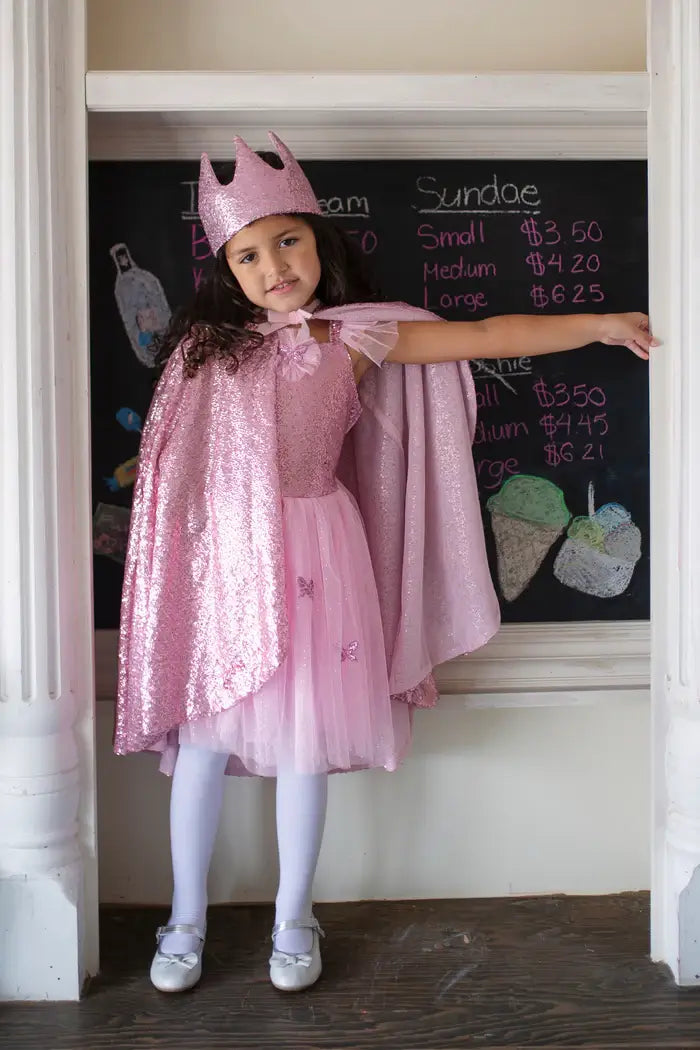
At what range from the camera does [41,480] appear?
176cm

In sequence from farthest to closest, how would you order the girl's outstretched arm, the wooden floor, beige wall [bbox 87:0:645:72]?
beige wall [bbox 87:0:645:72]
the girl's outstretched arm
the wooden floor

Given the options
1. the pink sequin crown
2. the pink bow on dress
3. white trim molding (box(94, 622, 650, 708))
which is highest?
the pink sequin crown

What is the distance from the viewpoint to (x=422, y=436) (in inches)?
77.4

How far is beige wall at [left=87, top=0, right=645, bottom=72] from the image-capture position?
207 cm

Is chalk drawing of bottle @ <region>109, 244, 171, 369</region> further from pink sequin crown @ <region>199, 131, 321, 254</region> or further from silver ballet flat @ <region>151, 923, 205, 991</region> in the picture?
silver ballet flat @ <region>151, 923, 205, 991</region>

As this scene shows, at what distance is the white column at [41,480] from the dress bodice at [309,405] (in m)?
0.36

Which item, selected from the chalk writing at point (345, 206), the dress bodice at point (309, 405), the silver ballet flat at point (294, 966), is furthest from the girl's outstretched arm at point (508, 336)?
the silver ballet flat at point (294, 966)

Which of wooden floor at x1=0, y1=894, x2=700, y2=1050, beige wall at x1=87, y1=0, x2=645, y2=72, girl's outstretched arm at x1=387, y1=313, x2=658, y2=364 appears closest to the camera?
wooden floor at x1=0, y1=894, x2=700, y2=1050

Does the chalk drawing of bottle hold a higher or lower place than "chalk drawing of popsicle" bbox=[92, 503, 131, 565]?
higher

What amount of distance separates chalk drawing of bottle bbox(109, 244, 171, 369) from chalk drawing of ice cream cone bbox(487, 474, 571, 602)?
78cm

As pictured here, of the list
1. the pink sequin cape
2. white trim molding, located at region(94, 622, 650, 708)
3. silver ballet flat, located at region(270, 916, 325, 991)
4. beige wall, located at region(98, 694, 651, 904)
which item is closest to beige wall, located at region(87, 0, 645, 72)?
the pink sequin cape

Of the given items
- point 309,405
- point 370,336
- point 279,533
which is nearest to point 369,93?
point 370,336

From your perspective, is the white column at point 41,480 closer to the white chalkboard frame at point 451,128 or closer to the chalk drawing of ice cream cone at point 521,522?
the white chalkboard frame at point 451,128

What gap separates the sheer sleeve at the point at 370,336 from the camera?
6.09 feet
